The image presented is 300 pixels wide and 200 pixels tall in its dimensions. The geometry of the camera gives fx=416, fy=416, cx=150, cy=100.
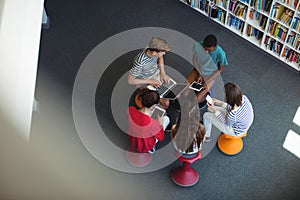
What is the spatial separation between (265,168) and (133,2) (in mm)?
2776

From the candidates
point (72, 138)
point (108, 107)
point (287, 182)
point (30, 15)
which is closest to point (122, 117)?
point (108, 107)

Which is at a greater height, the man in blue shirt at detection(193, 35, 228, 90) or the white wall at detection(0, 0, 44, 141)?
the white wall at detection(0, 0, 44, 141)

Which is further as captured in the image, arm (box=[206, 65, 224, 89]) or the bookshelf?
the bookshelf

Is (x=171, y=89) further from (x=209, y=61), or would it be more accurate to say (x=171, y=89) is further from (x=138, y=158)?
(x=138, y=158)

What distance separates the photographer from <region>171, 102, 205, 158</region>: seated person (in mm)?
3555

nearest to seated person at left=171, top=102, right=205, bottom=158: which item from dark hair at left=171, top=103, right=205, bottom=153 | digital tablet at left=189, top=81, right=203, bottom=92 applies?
dark hair at left=171, top=103, right=205, bottom=153

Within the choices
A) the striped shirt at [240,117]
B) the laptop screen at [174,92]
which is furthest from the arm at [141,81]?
the striped shirt at [240,117]

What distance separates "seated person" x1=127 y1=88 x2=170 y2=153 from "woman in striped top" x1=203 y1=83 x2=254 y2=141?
0.52 meters

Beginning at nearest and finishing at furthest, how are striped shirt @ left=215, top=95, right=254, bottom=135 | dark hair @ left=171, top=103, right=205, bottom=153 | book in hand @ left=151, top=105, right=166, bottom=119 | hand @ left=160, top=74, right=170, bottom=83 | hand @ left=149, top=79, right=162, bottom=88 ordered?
dark hair @ left=171, top=103, right=205, bottom=153 < striped shirt @ left=215, top=95, right=254, bottom=135 < book in hand @ left=151, top=105, right=166, bottom=119 < hand @ left=149, top=79, right=162, bottom=88 < hand @ left=160, top=74, right=170, bottom=83

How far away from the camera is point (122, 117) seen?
441 centimetres

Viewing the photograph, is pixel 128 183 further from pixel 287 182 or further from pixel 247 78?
pixel 247 78

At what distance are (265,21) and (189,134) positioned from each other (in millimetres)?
1887

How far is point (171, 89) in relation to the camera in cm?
433

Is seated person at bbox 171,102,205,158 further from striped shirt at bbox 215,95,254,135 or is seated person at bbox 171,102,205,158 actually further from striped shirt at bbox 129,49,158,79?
striped shirt at bbox 129,49,158,79
